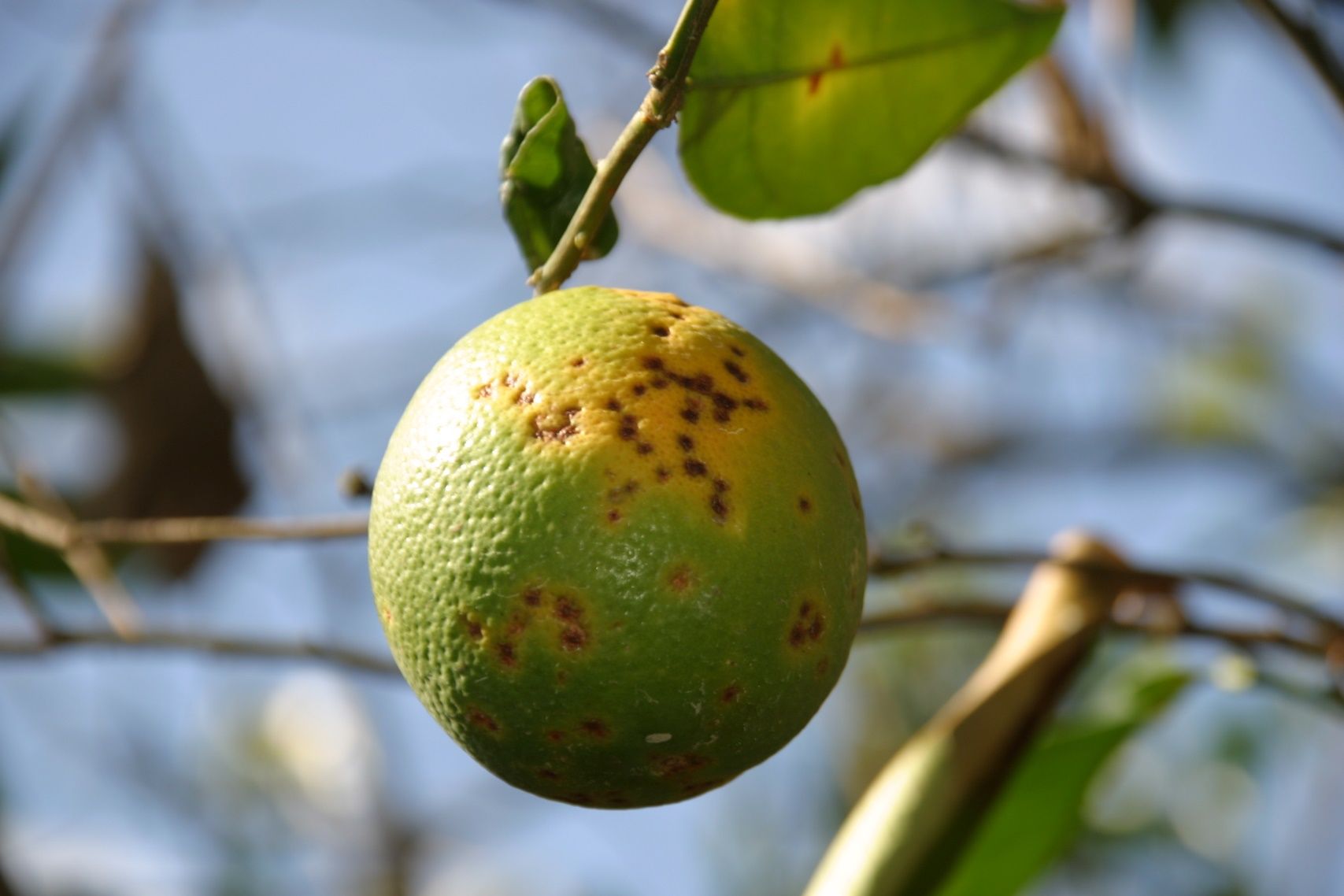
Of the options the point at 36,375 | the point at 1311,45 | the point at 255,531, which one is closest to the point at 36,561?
the point at 36,375

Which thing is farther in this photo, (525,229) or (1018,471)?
(1018,471)

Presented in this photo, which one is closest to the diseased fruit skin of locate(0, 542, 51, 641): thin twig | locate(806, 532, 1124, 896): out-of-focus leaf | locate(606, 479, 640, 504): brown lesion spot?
locate(606, 479, 640, 504): brown lesion spot

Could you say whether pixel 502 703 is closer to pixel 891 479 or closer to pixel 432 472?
pixel 432 472

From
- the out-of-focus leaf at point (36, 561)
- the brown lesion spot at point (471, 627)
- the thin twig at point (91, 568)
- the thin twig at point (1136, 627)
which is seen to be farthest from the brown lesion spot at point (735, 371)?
the out-of-focus leaf at point (36, 561)

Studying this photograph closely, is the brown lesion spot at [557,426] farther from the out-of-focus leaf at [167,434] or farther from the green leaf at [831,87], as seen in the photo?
the out-of-focus leaf at [167,434]

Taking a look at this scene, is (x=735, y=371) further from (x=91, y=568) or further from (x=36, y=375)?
(x=36, y=375)

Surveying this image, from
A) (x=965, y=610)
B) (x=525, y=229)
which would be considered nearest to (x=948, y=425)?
(x=965, y=610)
